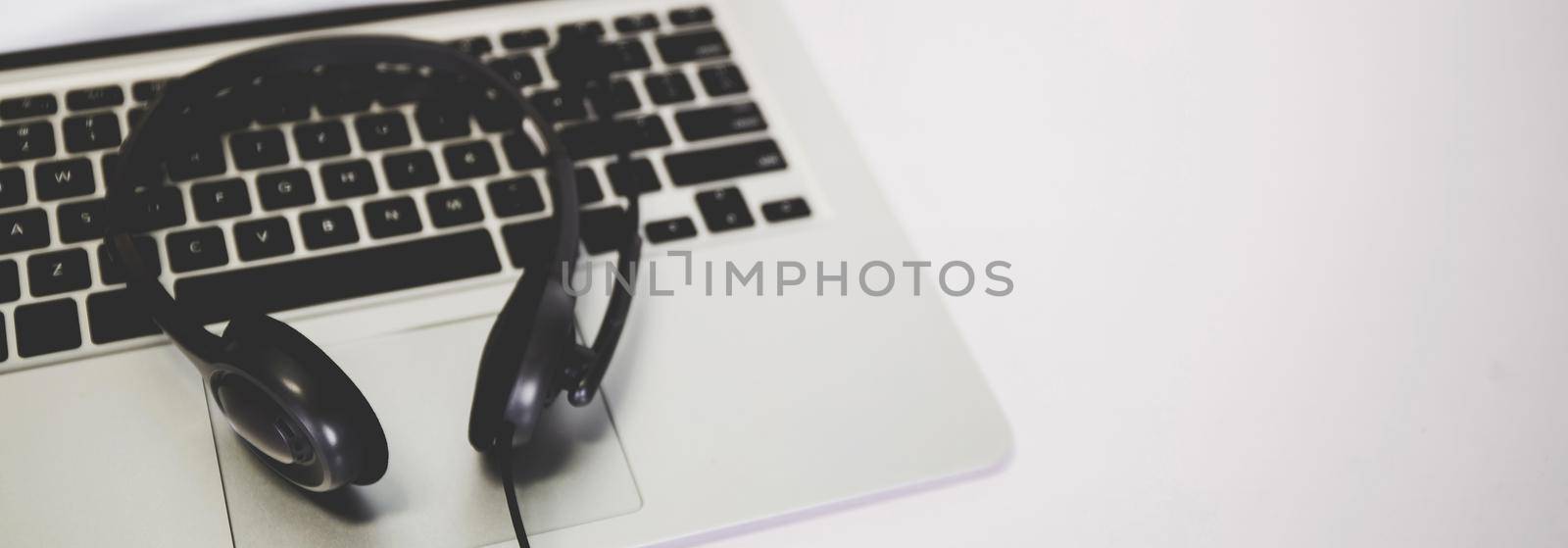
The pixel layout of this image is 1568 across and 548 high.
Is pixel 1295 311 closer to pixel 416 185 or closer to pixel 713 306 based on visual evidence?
pixel 713 306

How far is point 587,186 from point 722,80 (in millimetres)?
95

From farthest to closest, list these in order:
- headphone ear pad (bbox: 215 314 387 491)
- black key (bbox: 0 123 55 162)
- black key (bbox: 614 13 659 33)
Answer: black key (bbox: 614 13 659 33) < black key (bbox: 0 123 55 162) < headphone ear pad (bbox: 215 314 387 491)

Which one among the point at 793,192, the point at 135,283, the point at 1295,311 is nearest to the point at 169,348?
the point at 135,283

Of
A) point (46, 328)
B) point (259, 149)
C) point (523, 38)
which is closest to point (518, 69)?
point (523, 38)

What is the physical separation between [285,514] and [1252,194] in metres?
0.49

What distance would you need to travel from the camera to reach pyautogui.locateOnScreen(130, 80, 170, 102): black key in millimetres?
513

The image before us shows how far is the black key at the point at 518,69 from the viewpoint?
55 centimetres

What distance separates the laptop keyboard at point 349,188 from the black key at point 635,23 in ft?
0.06

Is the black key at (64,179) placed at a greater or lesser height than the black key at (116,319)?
greater

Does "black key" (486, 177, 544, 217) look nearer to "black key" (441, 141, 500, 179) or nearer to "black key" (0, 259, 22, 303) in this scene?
"black key" (441, 141, 500, 179)

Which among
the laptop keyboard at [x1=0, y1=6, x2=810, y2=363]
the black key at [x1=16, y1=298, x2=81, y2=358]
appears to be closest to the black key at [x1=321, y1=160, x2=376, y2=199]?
the laptop keyboard at [x1=0, y1=6, x2=810, y2=363]

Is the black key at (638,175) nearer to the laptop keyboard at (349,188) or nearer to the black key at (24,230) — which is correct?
the laptop keyboard at (349,188)

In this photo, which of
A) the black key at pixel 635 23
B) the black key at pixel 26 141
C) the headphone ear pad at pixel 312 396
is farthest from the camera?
the black key at pixel 635 23

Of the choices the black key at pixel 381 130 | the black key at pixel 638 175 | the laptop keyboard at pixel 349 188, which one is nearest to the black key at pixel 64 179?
the laptop keyboard at pixel 349 188
